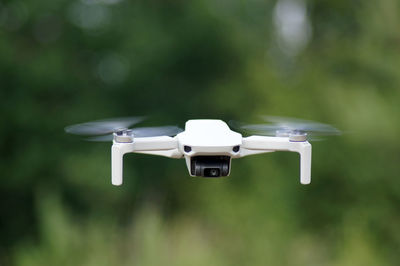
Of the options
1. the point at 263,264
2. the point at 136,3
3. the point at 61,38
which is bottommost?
the point at 263,264

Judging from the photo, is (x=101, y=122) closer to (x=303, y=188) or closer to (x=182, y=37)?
(x=303, y=188)

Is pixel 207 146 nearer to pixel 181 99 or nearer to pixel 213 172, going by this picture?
pixel 213 172

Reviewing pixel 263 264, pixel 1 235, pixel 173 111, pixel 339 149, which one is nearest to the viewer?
pixel 263 264

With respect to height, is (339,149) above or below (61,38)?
below

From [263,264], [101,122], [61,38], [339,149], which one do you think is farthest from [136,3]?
[101,122]

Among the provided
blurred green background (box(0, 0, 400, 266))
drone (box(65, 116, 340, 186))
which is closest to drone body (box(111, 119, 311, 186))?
drone (box(65, 116, 340, 186))

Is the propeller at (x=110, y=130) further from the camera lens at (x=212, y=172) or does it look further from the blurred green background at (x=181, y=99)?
the blurred green background at (x=181, y=99)

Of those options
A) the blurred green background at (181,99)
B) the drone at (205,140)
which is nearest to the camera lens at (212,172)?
the drone at (205,140)

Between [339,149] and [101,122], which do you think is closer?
[101,122]
